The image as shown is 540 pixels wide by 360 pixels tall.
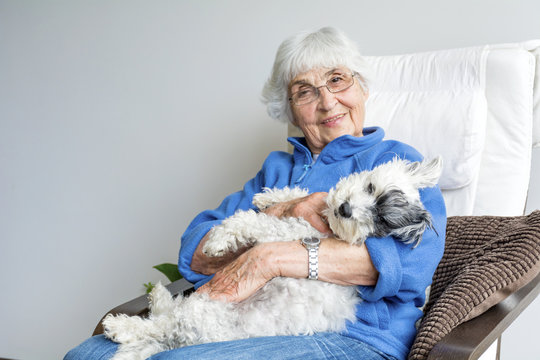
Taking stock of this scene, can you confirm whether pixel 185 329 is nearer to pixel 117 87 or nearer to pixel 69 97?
pixel 117 87

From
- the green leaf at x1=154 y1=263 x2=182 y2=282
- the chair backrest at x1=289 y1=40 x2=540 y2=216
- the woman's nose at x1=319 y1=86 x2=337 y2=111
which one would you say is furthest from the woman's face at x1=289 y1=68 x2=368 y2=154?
the green leaf at x1=154 y1=263 x2=182 y2=282

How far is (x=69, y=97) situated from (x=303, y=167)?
2.31 m

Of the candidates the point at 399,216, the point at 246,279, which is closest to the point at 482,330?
the point at 399,216

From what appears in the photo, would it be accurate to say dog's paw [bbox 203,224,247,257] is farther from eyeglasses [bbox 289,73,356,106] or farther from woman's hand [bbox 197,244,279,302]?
eyeglasses [bbox 289,73,356,106]

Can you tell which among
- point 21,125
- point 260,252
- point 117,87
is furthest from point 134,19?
point 260,252

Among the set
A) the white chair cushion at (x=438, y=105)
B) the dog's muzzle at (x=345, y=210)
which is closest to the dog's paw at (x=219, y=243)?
the dog's muzzle at (x=345, y=210)

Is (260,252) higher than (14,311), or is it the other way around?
(260,252)

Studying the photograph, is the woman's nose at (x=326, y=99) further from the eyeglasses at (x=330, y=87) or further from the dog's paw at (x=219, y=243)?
the dog's paw at (x=219, y=243)

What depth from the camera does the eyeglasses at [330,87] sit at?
6.54ft

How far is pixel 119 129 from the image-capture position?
351cm

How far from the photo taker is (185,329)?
148 centimetres

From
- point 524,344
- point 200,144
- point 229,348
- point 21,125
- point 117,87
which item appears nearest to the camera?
point 229,348

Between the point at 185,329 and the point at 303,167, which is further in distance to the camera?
the point at 303,167

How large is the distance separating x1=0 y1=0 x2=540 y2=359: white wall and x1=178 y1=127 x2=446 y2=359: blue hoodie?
3.29ft
